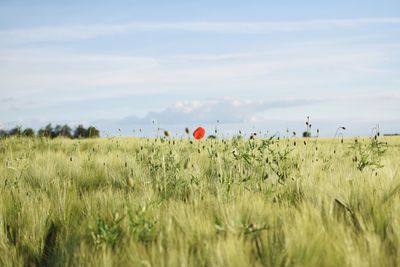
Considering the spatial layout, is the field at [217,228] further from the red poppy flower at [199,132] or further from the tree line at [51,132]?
the tree line at [51,132]

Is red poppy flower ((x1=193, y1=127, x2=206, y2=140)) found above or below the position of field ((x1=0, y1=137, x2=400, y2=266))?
above

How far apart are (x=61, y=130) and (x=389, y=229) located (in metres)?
13.3

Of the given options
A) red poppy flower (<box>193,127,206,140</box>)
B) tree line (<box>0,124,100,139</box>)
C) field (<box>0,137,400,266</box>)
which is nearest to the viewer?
field (<box>0,137,400,266</box>)

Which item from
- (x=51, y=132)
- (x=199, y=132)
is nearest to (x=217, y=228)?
(x=199, y=132)

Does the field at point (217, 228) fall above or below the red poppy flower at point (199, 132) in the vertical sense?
below

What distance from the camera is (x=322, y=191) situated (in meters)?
3.51

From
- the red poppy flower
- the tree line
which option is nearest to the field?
the red poppy flower

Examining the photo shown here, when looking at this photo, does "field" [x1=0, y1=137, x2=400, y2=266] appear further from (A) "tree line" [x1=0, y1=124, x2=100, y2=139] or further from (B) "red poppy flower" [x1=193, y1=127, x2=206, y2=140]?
(A) "tree line" [x1=0, y1=124, x2=100, y2=139]

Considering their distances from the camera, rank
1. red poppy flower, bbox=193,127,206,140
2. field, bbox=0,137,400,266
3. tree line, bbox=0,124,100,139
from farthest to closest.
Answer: tree line, bbox=0,124,100,139
red poppy flower, bbox=193,127,206,140
field, bbox=0,137,400,266

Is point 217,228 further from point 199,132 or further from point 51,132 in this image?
point 51,132

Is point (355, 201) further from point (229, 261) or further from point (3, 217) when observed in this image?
point (3, 217)

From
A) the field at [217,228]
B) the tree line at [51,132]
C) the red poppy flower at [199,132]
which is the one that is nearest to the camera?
the field at [217,228]

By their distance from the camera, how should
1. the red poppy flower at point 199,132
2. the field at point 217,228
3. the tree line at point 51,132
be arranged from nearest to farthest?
the field at point 217,228 → the red poppy flower at point 199,132 → the tree line at point 51,132

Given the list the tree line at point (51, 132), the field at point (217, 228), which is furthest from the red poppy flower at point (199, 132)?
the tree line at point (51, 132)
